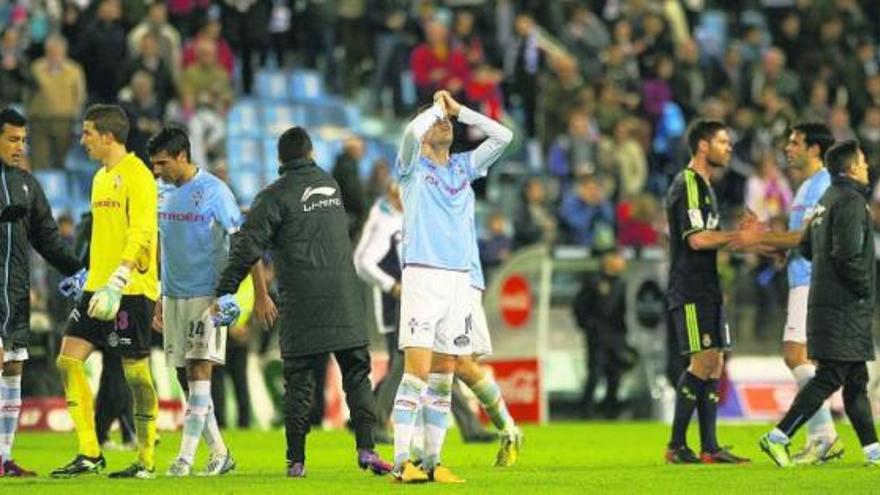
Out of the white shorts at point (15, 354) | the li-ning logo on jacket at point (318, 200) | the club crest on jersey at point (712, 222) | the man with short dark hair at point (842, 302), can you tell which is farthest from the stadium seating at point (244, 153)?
the man with short dark hair at point (842, 302)

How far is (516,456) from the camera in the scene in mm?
17625

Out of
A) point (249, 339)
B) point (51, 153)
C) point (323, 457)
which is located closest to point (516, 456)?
point (323, 457)

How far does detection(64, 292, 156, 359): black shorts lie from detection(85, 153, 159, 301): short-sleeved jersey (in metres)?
0.09

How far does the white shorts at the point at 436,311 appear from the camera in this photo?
49.5 ft

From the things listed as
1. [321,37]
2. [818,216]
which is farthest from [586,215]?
[818,216]

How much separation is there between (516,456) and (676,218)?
225cm

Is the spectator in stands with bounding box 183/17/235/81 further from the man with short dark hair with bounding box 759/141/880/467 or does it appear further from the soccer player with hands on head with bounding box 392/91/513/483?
the soccer player with hands on head with bounding box 392/91/513/483

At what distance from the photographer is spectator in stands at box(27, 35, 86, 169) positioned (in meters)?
28.9

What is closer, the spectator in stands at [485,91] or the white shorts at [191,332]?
the white shorts at [191,332]

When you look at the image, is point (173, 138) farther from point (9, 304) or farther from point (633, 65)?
point (633, 65)

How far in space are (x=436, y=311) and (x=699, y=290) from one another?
3.16 meters

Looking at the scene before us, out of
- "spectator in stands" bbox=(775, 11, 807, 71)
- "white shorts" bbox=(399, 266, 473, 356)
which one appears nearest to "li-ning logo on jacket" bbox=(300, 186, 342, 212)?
"white shorts" bbox=(399, 266, 473, 356)

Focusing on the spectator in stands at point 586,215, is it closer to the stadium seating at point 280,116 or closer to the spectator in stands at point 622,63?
the spectator in stands at point 622,63

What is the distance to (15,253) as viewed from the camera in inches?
644
